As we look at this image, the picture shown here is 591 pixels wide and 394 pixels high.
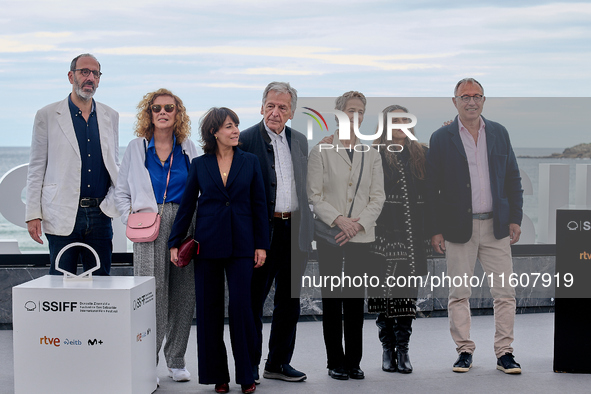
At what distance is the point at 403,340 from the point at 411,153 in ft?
3.70

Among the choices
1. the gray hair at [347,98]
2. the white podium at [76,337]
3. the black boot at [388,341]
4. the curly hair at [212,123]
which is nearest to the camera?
the white podium at [76,337]

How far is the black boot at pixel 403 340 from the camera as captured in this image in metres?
3.92

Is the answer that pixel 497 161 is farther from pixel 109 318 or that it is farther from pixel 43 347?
pixel 43 347

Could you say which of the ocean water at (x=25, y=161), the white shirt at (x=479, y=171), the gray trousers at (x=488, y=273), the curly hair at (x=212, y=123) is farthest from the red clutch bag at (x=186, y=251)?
the ocean water at (x=25, y=161)

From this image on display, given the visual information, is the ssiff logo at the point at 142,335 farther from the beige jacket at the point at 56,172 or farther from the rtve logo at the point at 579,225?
the rtve logo at the point at 579,225

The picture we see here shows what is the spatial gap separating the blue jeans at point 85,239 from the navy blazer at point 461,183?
1960mm

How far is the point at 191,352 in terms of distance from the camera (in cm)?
449

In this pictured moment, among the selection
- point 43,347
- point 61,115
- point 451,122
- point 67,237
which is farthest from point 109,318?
point 451,122

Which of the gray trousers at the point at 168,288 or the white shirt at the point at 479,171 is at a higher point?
the white shirt at the point at 479,171

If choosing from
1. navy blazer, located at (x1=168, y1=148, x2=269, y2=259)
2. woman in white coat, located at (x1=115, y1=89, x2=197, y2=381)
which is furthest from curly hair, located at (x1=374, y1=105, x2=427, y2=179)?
woman in white coat, located at (x1=115, y1=89, x2=197, y2=381)

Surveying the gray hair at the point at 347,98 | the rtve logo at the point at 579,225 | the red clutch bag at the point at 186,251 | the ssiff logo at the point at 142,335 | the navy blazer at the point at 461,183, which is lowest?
the ssiff logo at the point at 142,335

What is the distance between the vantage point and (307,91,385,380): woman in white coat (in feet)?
12.1

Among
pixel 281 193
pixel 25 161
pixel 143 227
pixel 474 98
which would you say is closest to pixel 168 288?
pixel 143 227

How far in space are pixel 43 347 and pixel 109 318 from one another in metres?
0.36
